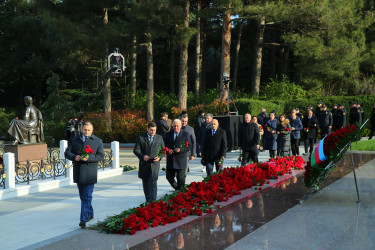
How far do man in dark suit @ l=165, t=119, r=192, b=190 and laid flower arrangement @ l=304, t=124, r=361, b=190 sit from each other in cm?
254

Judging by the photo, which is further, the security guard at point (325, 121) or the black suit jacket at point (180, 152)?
the security guard at point (325, 121)

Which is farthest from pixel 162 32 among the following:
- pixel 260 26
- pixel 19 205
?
pixel 19 205

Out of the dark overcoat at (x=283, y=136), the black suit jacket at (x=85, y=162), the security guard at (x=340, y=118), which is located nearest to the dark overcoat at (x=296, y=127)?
the dark overcoat at (x=283, y=136)

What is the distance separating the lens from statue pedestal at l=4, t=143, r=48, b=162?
13688 millimetres

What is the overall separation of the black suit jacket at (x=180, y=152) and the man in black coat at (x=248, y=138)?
296 cm

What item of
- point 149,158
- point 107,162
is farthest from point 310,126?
point 149,158

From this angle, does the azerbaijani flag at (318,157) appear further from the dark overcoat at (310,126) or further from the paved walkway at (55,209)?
the dark overcoat at (310,126)

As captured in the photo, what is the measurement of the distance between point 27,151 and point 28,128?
0.76 m

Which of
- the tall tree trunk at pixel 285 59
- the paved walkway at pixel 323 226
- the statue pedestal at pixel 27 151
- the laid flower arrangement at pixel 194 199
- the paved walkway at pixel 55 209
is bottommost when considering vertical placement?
the paved walkway at pixel 55 209

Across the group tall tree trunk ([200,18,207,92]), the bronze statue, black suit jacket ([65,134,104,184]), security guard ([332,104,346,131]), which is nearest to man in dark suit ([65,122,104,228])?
black suit jacket ([65,134,104,184])

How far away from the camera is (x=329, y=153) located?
30.0 ft

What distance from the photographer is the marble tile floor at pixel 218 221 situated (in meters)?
6.52

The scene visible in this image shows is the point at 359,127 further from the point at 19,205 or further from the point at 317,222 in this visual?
the point at 19,205

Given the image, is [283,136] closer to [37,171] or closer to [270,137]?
[270,137]
